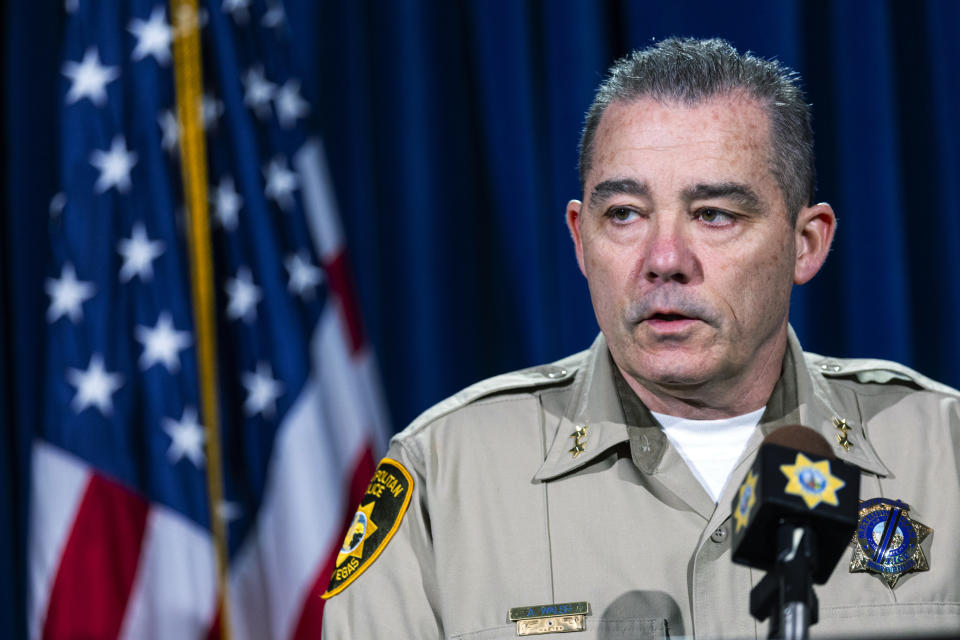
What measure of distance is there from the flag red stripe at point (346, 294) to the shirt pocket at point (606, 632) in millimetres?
1311

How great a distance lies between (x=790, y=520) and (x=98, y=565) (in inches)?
77.7

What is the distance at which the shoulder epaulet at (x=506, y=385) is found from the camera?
1675mm

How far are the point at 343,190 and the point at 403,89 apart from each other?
0.31 m

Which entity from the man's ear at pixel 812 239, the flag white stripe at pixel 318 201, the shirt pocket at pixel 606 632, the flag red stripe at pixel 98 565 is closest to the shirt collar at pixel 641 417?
the man's ear at pixel 812 239

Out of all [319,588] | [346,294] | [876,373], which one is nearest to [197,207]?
[346,294]

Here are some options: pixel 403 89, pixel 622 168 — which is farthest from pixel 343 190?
pixel 622 168

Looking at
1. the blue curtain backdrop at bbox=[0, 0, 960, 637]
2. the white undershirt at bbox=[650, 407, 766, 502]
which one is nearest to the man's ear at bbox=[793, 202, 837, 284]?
the white undershirt at bbox=[650, 407, 766, 502]

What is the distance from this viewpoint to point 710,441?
1.60 m

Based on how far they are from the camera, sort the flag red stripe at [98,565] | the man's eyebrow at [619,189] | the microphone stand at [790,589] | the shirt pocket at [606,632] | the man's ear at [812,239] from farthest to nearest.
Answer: the flag red stripe at [98,565]
the man's ear at [812,239]
the man's eyebrow at [619,189]
the shirt pocket at [606,632]
the microphone stand at [790,589]

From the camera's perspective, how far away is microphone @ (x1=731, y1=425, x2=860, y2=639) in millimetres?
872

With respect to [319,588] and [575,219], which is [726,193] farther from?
[319,588]

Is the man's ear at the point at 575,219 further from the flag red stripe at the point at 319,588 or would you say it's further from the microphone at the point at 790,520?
the flag red stripe at the point at 319,588

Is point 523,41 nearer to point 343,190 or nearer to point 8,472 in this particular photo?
point 343,190

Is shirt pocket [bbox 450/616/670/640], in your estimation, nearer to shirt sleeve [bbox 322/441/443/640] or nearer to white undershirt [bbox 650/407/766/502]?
shirt sleeve [bbox 322/441/443/640]
